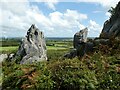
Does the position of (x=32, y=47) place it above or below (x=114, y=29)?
below

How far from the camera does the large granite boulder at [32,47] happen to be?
171ft

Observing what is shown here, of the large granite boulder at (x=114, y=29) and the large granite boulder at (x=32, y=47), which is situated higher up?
the large granite boulder at (x=114, y=29)

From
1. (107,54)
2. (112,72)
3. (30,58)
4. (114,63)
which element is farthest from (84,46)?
(30,58)

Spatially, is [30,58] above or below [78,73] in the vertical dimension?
below

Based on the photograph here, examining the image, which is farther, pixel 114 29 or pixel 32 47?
pixel 32 47

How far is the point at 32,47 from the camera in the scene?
55562 mm

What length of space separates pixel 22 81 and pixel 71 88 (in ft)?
8.37

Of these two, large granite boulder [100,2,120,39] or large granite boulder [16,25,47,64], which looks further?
large granite boulder [16,25,47,64]

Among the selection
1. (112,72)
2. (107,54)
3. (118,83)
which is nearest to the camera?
(118,83)

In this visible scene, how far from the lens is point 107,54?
15.2m

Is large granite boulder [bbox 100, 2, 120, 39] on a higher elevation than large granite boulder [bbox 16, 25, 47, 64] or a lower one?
higher

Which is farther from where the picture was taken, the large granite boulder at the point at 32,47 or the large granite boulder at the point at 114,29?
the large granite boulder at the point at 32,47

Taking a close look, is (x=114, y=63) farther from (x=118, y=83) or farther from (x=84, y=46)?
(x=84, y=46)

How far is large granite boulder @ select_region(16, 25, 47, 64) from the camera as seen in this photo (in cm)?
5217
